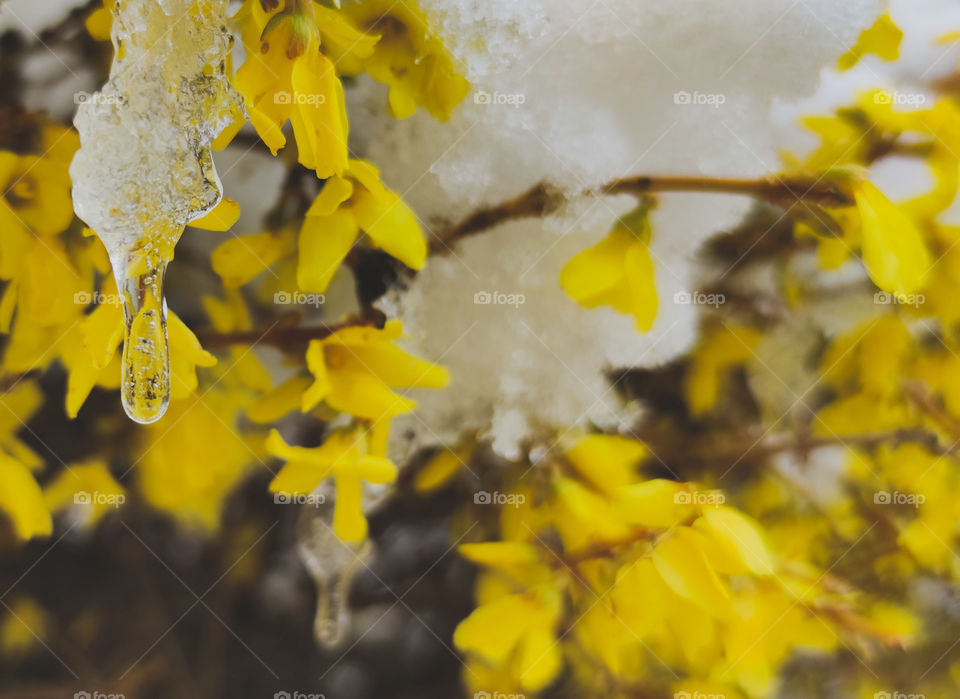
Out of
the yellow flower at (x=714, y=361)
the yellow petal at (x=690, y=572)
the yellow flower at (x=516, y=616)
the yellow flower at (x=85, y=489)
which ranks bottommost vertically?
the yellow flower at (x=516, y=616)

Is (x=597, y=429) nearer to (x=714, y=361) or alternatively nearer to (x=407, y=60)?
(x=714, y=361)

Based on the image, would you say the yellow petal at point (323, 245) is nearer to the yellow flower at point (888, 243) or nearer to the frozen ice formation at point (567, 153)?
the frozen ice formation at point (567, 153)

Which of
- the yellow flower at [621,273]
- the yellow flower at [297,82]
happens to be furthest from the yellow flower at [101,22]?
the yellow flower at [621,273]

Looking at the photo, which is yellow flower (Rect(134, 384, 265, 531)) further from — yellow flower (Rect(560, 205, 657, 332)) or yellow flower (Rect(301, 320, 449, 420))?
yellow flower (Rect(560, 205, 657, 332))

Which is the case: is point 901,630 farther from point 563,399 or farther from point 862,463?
point 563,399

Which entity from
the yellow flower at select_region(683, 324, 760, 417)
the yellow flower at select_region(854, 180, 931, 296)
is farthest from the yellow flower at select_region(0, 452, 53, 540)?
the yellow flower at select_region(854, 180, 931, 296)
